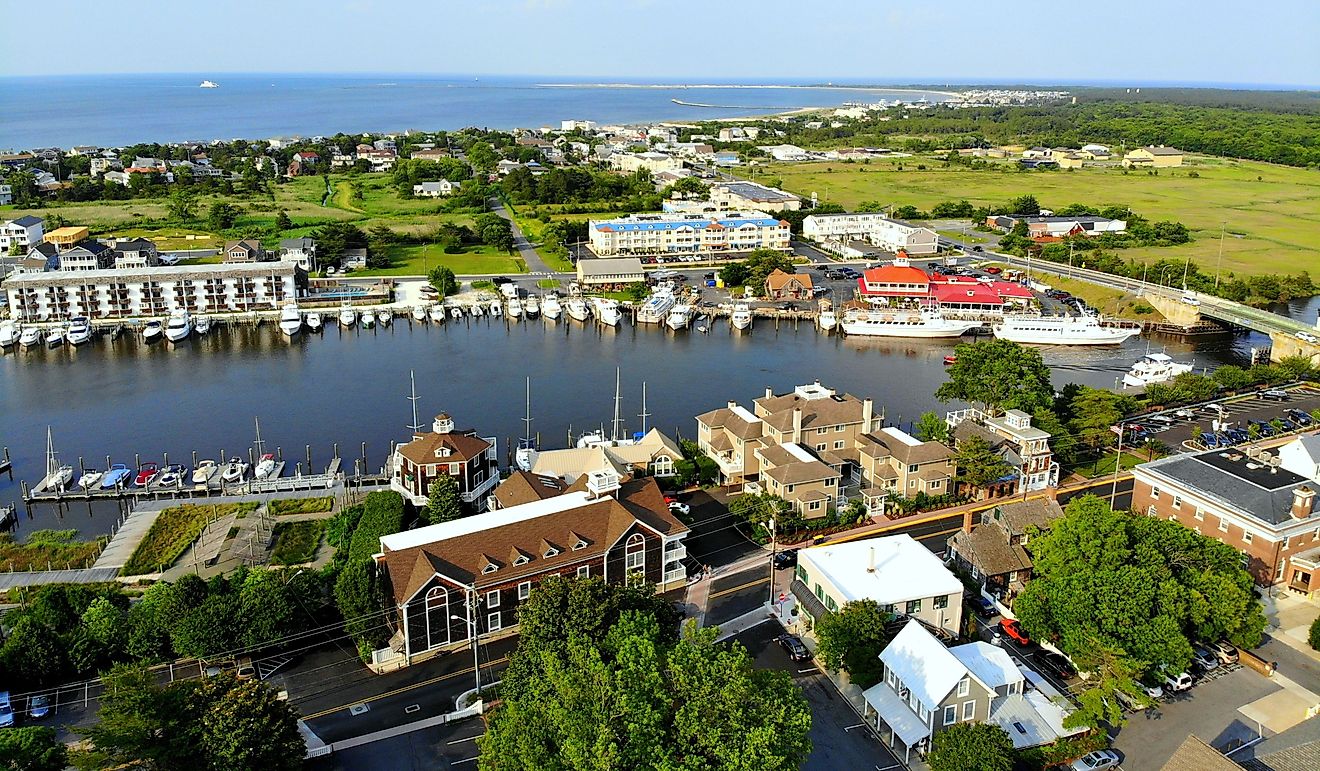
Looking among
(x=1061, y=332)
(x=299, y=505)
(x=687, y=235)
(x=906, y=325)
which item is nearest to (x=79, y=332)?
(x=299, y=505)

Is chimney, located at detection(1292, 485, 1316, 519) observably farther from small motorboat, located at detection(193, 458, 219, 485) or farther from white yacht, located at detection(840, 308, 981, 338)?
small motorboat, located at detection(193, 458, 219, 485)

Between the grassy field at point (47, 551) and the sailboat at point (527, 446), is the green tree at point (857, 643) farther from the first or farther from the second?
the grassy field at point (47, 551)

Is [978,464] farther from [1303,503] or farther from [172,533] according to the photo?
[172,533]

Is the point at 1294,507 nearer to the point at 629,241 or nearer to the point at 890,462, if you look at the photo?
the point at 890,462

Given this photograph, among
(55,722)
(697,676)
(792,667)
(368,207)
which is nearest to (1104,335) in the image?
(792,667)

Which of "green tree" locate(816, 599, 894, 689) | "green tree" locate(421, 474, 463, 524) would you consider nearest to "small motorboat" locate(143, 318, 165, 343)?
"green tree" locate(421, 474, 463, 524)
